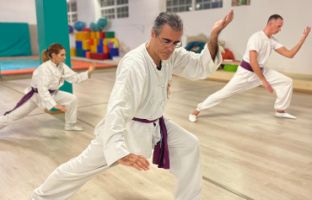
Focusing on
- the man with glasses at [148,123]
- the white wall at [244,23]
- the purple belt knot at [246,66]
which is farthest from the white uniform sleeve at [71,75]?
the white wall at [244,23]

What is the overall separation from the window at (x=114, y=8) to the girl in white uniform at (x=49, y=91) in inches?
321

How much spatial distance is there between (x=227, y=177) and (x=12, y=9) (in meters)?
12.4

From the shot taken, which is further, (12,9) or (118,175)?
(12,9)

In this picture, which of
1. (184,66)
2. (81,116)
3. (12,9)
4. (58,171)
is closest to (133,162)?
(58,171)

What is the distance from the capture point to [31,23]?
40.8 feet

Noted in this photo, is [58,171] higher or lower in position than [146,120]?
lower

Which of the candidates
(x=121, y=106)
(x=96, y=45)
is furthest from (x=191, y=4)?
(x=121, y=106)

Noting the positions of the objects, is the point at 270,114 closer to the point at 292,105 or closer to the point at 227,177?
the point at 292,105

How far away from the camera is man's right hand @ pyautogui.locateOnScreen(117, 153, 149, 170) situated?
1.17 m

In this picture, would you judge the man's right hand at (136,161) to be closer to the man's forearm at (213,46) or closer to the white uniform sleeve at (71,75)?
the man's forearm at (213,46)

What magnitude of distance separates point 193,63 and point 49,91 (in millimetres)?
2086

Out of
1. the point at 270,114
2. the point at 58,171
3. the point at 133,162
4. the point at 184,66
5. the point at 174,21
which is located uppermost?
the point at 174,21

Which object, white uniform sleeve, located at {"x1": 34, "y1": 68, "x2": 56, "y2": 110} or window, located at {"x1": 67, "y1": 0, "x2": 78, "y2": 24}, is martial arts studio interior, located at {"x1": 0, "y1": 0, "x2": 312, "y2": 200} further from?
window, located at {"x1": 67, "y1": 0, "x2": 78, "y2": 24}

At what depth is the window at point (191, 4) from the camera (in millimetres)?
7602
